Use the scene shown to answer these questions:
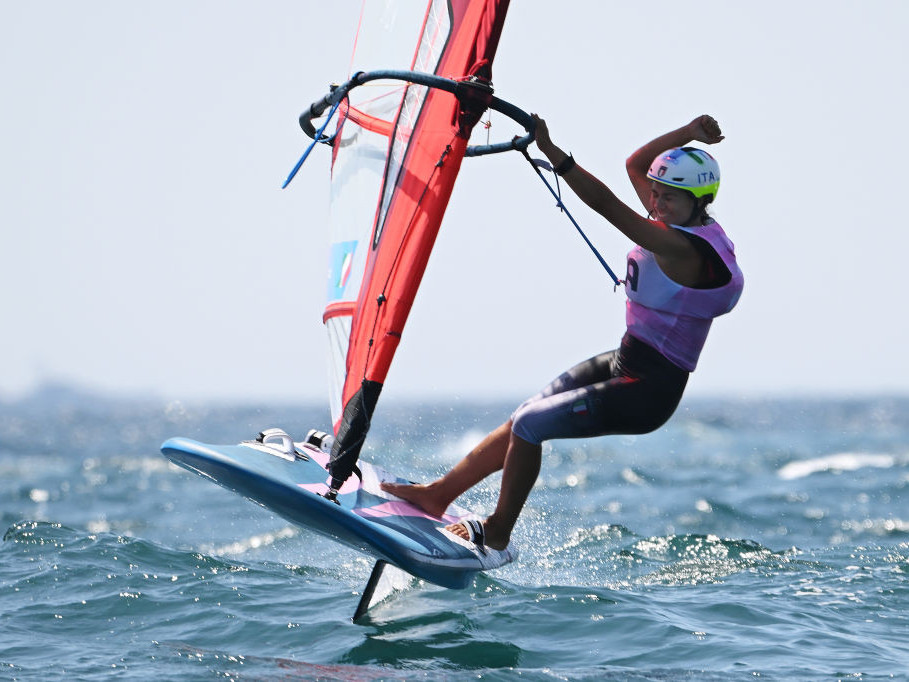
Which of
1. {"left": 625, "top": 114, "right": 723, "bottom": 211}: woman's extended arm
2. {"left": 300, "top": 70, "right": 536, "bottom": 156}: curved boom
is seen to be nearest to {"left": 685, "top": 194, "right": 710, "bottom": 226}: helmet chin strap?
{"left": 625, "top": 114, "right": 723, "bottom": 211}: woman's extended arm

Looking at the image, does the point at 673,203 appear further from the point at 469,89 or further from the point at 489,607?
the point at 489,607

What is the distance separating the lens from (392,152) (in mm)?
5469

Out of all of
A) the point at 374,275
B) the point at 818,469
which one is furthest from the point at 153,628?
the point at 818,469

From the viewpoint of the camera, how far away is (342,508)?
15.1ft

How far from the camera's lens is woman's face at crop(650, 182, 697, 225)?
473 centimetres

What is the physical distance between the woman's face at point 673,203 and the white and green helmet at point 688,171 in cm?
3

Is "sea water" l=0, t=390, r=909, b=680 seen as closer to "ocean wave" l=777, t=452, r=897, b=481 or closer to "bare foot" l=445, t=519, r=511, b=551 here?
"bare foot" l=445, t=519, r=511, b=551

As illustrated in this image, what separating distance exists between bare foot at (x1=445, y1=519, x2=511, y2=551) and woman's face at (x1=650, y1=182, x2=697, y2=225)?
1.67 metres

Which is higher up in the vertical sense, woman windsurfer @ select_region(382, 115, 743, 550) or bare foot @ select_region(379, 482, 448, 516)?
woman windsurfer @ select_region(382, 115, 743, 550)

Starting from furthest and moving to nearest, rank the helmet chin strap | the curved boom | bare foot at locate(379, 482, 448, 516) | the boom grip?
1. the boom grip
2. bare foot at locate(379, 482, 448, 516)
3. the helmet chin strap
4. the curved boom

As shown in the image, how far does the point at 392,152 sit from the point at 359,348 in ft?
3.33

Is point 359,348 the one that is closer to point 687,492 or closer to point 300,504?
point 300,504

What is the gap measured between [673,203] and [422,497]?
6.22 feet

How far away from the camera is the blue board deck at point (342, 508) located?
464 centimetres
